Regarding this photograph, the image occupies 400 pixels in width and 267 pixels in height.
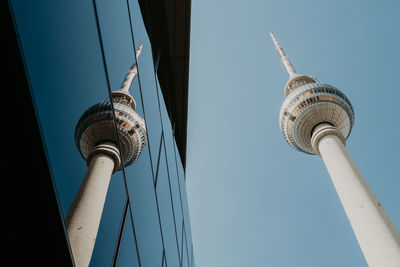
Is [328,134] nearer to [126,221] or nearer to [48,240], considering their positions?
[126,221]

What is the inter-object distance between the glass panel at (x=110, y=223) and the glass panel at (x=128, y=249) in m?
0.33

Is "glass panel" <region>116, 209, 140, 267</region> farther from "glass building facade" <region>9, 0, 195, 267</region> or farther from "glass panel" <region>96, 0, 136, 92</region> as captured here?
"glass panel" <region>96, 0, 136, 92</region>

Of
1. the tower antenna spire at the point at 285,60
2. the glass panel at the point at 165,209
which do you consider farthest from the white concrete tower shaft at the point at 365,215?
the tower antenna spire at the point at 285,60

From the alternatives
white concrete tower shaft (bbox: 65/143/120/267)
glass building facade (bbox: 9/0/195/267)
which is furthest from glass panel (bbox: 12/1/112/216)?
white concrete tower shaft (bbox: 65/143/120/267)

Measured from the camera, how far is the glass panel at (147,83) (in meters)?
8.48

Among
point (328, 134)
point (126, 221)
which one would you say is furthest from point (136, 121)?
point (328, 134)

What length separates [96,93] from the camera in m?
4.85

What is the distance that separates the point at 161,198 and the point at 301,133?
1405 inches

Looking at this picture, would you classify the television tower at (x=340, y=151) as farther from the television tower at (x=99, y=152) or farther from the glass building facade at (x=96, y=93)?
the television tower at (x=99, y=152)

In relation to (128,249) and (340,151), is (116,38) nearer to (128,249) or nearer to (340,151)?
(128,249)

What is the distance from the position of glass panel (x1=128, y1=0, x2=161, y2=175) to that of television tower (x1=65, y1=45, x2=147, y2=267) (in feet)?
2.97

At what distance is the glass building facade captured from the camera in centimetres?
305

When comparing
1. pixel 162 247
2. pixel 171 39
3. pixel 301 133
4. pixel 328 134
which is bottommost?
pixel 162 247

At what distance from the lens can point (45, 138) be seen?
3.08 metres
